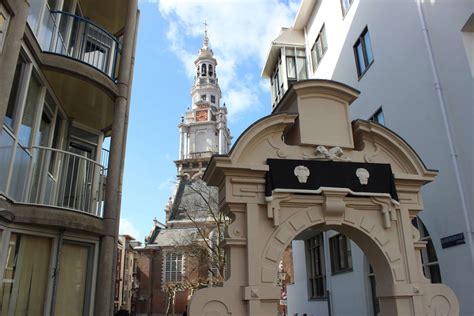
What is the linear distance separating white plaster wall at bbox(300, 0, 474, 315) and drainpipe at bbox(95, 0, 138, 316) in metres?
7.94

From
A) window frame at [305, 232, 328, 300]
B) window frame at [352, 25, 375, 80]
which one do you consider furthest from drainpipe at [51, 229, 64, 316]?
window frame at [305, 232, 328, 300]

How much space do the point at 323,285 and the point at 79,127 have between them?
12.5 metres

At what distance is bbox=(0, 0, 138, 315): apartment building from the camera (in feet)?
24.9

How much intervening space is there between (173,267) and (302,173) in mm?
48934

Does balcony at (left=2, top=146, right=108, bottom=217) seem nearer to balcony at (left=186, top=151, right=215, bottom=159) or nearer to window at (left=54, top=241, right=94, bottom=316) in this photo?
window at (left=54, top=241, right=94, bottom=316)

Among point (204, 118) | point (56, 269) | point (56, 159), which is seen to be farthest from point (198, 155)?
point (56, 269)

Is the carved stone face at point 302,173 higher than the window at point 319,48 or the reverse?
the reverse

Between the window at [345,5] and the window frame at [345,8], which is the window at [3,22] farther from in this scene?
the window at [345,5]

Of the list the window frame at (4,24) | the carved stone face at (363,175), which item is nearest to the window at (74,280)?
the window frame at (4,24)

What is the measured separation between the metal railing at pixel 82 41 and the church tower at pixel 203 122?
212ft

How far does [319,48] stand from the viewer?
21.1 m

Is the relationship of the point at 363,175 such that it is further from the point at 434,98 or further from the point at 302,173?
the point at 434,98

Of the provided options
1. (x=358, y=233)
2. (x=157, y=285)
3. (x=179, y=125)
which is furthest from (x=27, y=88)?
(x=179, y=125)

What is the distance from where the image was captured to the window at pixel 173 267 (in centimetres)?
5257
